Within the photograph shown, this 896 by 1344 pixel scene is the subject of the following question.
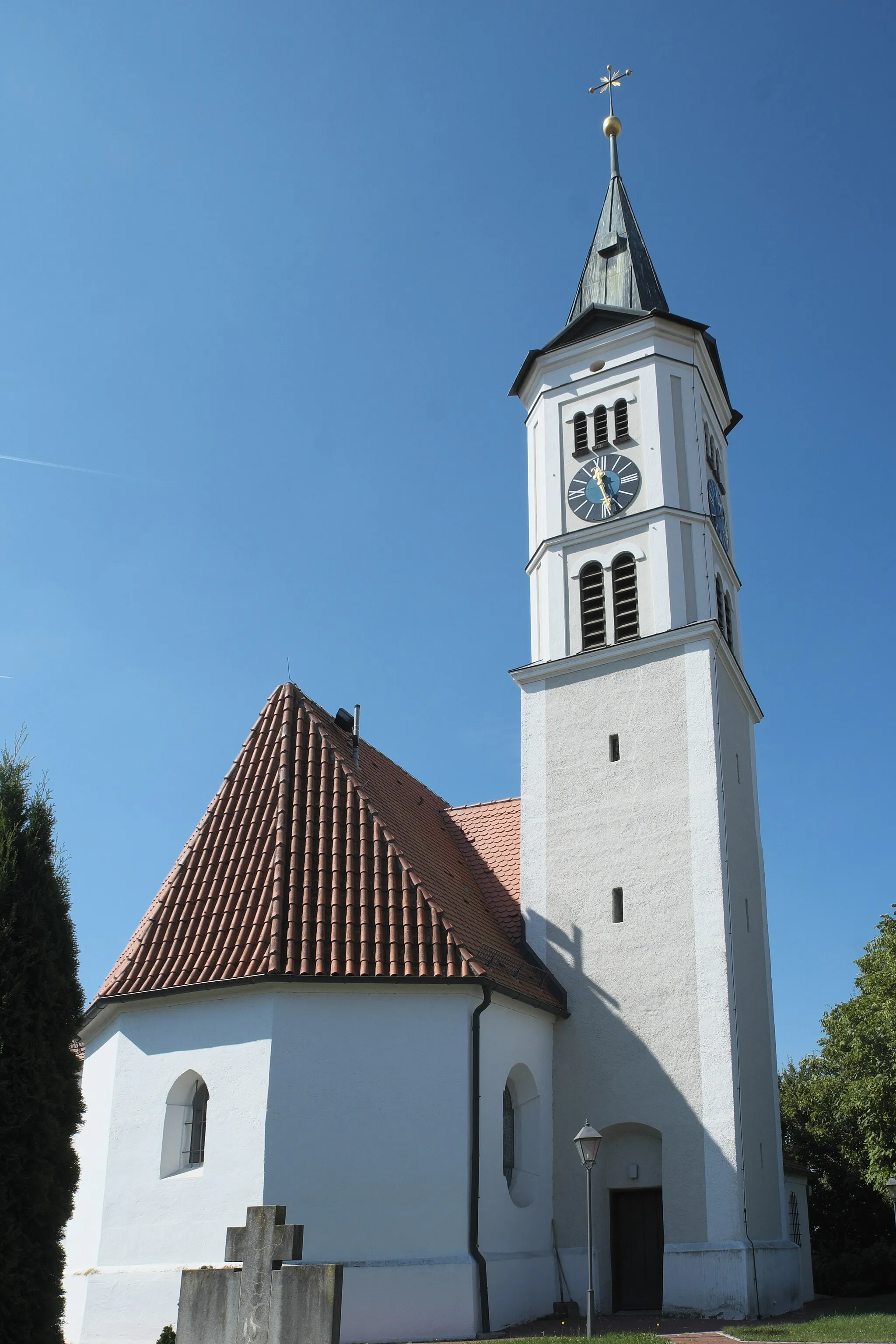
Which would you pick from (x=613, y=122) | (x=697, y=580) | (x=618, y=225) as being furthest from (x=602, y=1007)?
(x=613, y=122)

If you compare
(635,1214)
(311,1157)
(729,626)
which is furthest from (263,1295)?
(729,626)

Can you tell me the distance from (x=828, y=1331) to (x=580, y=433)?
15888 mm

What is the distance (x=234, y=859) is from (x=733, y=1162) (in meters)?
8.23

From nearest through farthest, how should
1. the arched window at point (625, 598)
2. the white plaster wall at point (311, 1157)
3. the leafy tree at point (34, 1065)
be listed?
1. the leafy tree at point (34, 1065)
2. the white plaster wall at point (311, 1157)
3. the arched window at point (625, 598)

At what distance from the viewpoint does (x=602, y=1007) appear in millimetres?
18094

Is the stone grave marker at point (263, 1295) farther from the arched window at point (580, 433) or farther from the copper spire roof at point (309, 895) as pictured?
the arched window at point (580, 433)

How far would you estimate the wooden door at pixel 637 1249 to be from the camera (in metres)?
16.8

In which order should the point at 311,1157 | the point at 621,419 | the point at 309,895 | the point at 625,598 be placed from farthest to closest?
the point at 621,419, the point at 625,598, the point at 309,895, the point at 311,1157

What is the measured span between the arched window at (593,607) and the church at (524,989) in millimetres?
58

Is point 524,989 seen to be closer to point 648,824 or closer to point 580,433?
point 648,824

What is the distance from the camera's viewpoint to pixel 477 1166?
14.7 metres

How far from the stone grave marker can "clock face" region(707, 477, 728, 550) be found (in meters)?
15.8

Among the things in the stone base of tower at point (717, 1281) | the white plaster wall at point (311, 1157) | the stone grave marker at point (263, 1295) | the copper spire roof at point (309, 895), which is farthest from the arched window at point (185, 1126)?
the stone base of tower at point (717, 1281)

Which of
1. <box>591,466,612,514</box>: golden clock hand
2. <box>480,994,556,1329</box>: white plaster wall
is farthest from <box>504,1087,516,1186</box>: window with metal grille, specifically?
<box>591,466,612,514</box>: golden clock hand
